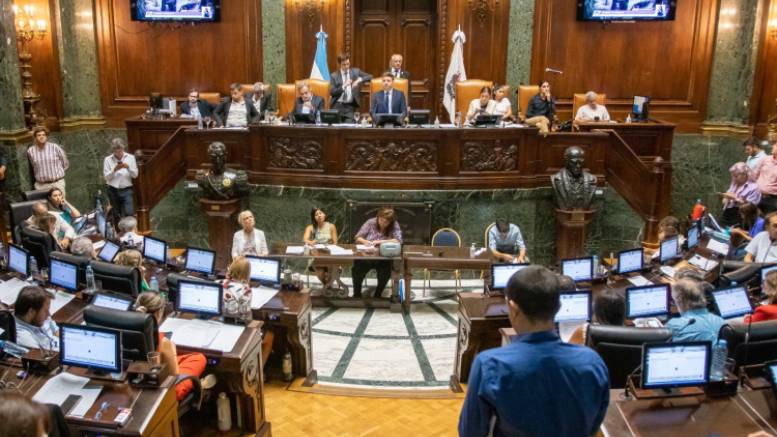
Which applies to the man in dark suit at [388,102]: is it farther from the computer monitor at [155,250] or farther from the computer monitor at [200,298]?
the computer monitor at [200,298]

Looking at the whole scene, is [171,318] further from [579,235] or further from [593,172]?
[593,172]

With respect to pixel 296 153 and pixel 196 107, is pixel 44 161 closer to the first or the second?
pixel 196 107

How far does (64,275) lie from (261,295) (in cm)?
170

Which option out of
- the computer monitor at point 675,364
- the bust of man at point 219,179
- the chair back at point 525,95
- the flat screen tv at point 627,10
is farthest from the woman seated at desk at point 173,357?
the flat screen tv at point 627,10

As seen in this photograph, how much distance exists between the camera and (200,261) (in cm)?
669

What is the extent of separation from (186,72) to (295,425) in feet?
30.4

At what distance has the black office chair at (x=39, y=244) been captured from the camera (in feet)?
21.9

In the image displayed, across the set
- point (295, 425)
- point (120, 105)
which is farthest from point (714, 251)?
point (120, 105)

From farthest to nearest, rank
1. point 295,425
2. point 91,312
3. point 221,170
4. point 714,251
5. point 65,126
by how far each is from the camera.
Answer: point 65,126
point 221,170
point 714,251
point 295,425
point 91,312

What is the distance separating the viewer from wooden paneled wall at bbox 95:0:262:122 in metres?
12.7

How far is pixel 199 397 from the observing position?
461 cm

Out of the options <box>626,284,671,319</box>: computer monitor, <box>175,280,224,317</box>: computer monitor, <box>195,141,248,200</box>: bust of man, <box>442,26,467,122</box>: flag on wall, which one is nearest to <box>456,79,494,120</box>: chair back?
<box>442,26,467,122</box>: flag on wall

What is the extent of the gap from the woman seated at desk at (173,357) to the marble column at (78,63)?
28.9ft

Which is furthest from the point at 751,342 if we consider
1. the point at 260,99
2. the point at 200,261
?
the point at 260,99
